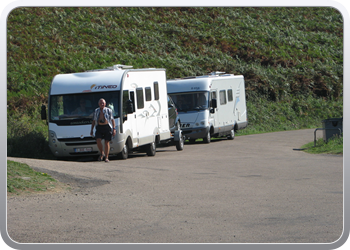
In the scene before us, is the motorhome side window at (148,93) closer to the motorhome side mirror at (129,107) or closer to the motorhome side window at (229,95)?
the motorhome side mirror at (129,107)

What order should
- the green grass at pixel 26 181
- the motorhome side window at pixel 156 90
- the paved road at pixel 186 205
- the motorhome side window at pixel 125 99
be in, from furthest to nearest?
1. the motorhome side window at pixel 156 90
2. the motorhome side window at pixel 125 99
3. the green grass at pixel 26 181
4. the paved road at pixel 186 205

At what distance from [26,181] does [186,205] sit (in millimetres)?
3355

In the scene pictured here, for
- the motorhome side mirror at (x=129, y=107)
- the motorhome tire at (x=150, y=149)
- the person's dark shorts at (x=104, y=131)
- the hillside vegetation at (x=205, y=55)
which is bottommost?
the motorhome tire at (x=150, y=149)

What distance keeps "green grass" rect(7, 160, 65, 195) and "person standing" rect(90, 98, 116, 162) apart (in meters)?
3.97


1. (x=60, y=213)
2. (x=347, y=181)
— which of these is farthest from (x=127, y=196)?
(x=347, y=181)

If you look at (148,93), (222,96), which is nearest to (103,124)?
Result: (148,93)

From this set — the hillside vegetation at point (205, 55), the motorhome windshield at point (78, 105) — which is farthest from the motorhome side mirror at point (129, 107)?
the hillside vegetation at point (205, 55)

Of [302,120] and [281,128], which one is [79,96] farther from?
[302,120]

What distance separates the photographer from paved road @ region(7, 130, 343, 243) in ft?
19.3

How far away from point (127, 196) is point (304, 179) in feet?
14.3

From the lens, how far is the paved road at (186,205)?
232 inches

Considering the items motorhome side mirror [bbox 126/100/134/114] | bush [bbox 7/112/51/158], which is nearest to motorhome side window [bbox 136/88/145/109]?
motorhome side mirror [bbox 126/100/134/114]

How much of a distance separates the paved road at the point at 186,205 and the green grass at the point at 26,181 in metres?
0.41

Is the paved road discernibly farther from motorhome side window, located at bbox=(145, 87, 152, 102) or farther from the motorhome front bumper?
the motorhome front bumper
